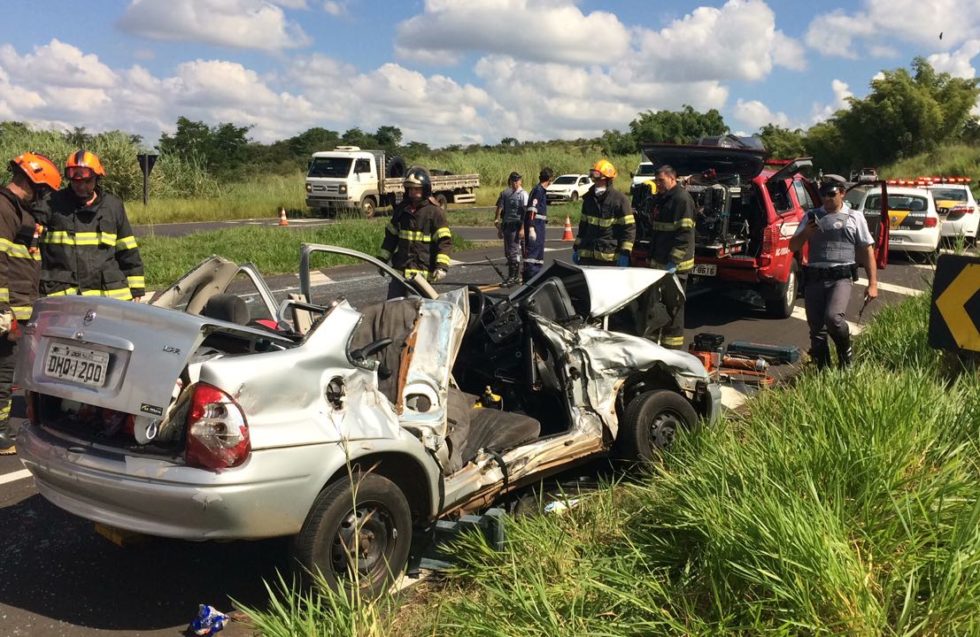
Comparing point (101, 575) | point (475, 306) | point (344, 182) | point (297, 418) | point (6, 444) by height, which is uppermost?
point (344, 182)

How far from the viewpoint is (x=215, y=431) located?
2715mm

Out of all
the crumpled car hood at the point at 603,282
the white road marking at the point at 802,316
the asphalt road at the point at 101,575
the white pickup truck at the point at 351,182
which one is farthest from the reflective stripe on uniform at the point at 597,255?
the white pickup truck at the point at 351,182

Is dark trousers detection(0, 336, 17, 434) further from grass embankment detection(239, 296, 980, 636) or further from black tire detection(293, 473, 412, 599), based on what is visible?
black tire detection(293, 473, 412, 599)

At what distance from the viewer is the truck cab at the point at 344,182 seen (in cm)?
2603

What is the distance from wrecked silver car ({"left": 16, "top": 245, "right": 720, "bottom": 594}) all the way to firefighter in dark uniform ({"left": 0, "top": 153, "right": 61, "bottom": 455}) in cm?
178

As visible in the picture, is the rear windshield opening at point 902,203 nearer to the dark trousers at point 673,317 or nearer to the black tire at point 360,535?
the dark trousers at point 673,317

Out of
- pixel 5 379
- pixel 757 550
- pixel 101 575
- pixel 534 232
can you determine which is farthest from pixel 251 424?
pixel 534 232

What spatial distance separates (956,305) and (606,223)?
4.09 metres

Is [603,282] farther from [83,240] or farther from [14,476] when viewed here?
[14,476]

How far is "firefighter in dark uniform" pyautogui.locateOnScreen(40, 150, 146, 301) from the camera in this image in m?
5.18

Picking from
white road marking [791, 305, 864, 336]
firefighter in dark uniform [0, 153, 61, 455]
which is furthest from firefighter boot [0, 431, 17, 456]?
white road marking [791, 305, 864, 336]

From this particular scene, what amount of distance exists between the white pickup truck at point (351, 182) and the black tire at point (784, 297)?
16.9 meters

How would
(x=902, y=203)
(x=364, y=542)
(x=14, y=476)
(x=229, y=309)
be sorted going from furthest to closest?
1. (x=902, y=203)
2. (x=14, y=476)
3. (x=229, y=309)
4. (x=364, y=542)

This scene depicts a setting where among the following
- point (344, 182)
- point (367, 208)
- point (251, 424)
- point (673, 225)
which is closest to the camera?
point (251, 424)
